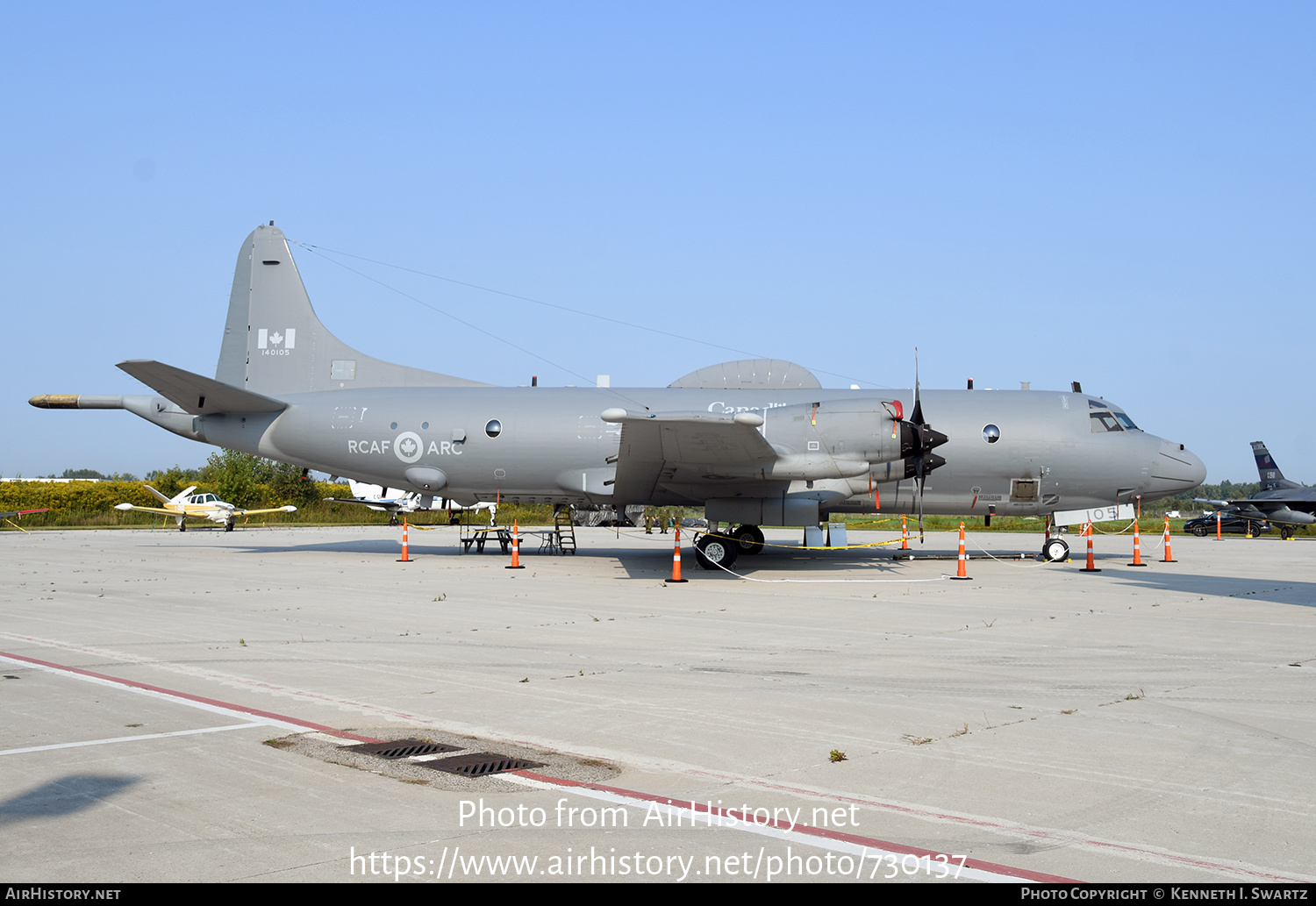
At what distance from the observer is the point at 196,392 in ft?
72.7

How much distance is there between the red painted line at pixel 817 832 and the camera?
3922 millimetres

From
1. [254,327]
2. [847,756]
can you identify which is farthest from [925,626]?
[254,327]

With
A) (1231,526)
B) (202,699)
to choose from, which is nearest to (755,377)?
(202,699)

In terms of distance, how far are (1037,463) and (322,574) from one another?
16021 mm

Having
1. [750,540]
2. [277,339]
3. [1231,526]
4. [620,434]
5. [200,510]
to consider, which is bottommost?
[750,540]

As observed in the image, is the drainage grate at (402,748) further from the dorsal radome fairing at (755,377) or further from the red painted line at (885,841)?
the dorsal radome fairing at (755,377)

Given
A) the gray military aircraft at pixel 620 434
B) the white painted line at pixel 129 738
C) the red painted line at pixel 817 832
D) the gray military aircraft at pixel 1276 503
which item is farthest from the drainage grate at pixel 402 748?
the gray military aircraft at pixel 1276 503

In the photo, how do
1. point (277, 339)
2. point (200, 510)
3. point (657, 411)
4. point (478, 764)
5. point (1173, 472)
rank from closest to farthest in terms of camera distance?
1. point (478, 764)
2. point (1173, 472)
3. point (657, 411)
4. point (277, 339)
5. point (200, 510)

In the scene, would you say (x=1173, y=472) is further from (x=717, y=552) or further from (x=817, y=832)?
(x=817, y=832)

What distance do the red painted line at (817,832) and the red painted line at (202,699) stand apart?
171 centimetres

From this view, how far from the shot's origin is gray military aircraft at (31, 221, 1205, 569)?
20188 millimetres

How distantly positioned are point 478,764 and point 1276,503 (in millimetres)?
43638

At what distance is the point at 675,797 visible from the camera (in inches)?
198
